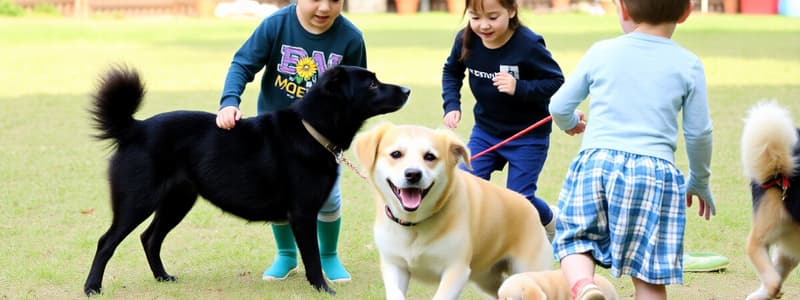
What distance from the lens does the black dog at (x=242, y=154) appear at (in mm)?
5312

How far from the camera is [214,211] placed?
7531 mm

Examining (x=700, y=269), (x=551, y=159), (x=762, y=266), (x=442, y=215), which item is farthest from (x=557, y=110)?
(x=551, y=159)

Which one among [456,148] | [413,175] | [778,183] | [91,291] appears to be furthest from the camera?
[91,291]

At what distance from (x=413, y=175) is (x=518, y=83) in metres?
1.34

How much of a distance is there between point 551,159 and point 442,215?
5.19 metres

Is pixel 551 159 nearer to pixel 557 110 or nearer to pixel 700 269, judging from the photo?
pixel 700 269

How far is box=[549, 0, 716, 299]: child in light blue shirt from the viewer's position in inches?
156

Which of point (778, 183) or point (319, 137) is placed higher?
point (319, 137)

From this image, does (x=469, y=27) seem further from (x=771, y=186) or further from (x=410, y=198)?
(x=771, y=186)

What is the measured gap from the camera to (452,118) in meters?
5.54

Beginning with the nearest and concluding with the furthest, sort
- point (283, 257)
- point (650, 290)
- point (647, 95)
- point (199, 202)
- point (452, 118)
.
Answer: point (647, 95), point (650, 290), point (452, 118), point (283, 257), point (199, 202)

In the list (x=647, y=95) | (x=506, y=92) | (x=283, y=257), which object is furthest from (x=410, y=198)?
(x=283, y=257)

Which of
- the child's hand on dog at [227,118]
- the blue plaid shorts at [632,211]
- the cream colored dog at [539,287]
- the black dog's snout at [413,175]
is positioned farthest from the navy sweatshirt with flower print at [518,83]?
the blue plaid shorts at [632,211]

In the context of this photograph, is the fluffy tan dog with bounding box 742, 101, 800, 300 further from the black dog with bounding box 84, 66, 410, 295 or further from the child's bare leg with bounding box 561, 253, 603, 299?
the black dog with bounding box 84, 66, 410, 295
